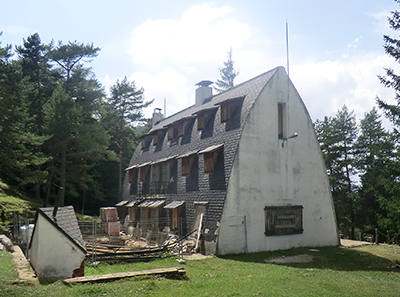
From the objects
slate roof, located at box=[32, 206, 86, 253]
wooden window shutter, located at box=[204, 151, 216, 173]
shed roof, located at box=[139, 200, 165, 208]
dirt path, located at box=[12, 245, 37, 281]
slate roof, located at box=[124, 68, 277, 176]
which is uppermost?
slate roof, located at box=[124, 68, 277, 176]

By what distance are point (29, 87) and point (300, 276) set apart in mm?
30196

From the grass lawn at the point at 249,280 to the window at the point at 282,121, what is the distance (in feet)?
22.2

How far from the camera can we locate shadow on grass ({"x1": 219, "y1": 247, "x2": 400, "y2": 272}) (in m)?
14.5

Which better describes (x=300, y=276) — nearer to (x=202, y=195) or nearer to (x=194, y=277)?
(x=194, y=277)

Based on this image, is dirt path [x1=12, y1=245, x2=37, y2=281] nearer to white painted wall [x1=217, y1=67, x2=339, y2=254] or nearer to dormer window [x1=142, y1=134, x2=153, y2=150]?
white painted wall [x1=217, y1=67, x2=339, y2=254]

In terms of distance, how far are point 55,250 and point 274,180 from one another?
11978mm

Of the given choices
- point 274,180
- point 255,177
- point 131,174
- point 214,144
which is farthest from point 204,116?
point 131,174

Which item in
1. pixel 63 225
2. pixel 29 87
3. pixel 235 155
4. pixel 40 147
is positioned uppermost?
pixel 29 87

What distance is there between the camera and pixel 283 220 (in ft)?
61.9

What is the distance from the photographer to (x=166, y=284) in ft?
33.0

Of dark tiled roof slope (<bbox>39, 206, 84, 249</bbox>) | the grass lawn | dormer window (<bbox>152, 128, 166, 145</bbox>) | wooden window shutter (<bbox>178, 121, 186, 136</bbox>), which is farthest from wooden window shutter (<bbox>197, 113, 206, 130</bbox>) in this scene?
dark tiled roof slope (<bbox>39, 206, 84, 249</bbox>)

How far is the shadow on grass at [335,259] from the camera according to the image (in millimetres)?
14537

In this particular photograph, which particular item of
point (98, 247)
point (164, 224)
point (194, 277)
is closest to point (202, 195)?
point (164, 224)

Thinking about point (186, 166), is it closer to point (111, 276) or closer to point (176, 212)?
point (176, 212)
